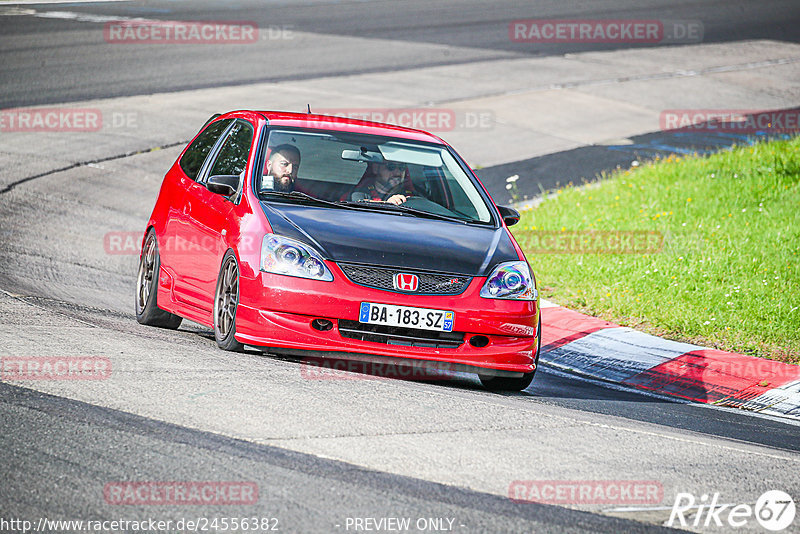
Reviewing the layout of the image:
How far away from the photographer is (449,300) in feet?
22.7

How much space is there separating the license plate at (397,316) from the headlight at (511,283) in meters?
0.42

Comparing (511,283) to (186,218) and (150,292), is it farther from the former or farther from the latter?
(150,292)

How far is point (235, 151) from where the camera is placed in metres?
8.29

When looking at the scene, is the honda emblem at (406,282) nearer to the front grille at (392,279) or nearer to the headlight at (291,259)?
the front grille at (392,279)

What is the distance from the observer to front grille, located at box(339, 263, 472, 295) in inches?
269

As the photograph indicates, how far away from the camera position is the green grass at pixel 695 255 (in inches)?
387

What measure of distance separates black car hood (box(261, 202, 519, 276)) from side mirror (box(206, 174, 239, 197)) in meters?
0.40

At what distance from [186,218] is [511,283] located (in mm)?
2518

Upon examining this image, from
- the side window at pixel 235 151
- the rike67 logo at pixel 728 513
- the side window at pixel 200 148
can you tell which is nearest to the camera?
the rike67 logo at pixel 728 513

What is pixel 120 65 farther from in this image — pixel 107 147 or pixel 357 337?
pixel 357 337

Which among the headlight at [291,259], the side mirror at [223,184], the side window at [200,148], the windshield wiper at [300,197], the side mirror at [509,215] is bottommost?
the headlight at [291,259]

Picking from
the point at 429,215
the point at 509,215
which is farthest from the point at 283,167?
the point at 509,215

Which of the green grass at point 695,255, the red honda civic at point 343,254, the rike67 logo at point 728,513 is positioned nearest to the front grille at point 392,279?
the red honda civic at point 343,254

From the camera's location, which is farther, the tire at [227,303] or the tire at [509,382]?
the tire at [509,382]
